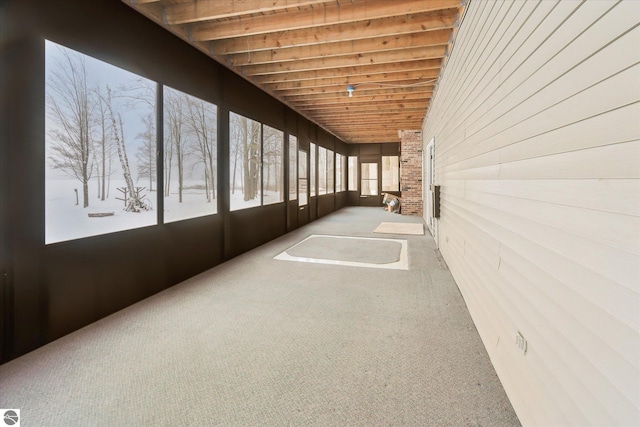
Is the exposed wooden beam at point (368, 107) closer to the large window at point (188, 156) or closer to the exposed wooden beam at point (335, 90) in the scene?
the exposed wooden beam at point (335, 90)

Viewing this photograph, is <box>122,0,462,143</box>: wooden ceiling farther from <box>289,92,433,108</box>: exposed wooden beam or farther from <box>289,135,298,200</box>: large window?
<box>289,135,298,200</box>: large window

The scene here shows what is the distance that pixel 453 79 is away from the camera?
13.7 ft

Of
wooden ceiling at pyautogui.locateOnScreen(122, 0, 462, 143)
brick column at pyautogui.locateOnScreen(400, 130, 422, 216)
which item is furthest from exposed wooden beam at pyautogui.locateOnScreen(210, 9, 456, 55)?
brick column at pyautogui.locateOnScreen(400, 130, 422, 216)

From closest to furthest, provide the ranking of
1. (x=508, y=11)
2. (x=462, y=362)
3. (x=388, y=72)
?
(x=508, y=11) → (x=462, y=362) → (x=388, y=72)

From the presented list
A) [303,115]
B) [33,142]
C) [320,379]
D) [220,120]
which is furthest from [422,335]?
[303,115]

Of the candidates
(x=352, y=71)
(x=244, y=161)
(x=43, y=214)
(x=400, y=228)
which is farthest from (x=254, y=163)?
(x=400, y=228)

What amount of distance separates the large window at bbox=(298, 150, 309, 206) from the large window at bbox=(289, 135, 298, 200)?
272 millimetres

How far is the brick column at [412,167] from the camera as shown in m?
10.6

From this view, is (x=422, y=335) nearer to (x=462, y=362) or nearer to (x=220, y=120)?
(x=462, y=362)

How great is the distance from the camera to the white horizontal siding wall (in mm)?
978

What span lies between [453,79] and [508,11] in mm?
2249

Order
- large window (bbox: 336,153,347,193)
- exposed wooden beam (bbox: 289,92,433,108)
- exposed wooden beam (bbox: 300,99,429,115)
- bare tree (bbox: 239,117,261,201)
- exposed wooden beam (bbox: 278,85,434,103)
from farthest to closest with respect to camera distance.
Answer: large window (bbox: 336,153,347,193) → exposed wooden beam (bbox: 300,99,429,115) → exposed wooden beam (bbox: 289,92,433,108) → exposed wooden beam (bbox: 278,85,434,103) → bare tree (bbox: 239,117,261,201)

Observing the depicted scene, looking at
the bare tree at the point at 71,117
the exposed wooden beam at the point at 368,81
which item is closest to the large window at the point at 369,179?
the exposed wooden beam at the point at 368,81

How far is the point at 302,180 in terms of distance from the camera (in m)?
8.63
